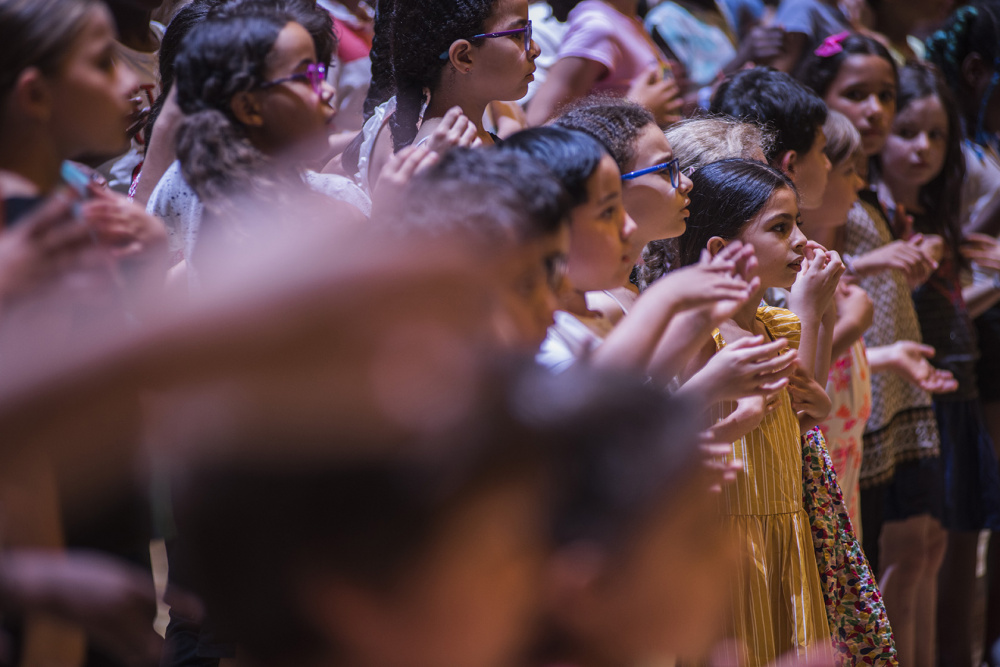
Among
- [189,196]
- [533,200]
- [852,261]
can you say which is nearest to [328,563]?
[533,200]

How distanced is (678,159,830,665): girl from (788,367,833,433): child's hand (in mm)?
23

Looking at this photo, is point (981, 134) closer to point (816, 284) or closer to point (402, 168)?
point (816, 284)

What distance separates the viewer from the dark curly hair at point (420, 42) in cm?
182

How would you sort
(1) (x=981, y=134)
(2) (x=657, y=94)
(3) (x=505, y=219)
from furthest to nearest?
(1) (x=981, y=134) < (2) (x=657, y=94) < (3) (x=505, y=219)

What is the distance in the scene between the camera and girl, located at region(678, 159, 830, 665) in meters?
1.72

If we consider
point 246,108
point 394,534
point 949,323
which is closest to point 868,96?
point 949,323

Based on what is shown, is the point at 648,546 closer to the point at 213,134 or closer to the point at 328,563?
the point at 328,563

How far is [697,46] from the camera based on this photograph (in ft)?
10.6

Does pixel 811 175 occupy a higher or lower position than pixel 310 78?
lower

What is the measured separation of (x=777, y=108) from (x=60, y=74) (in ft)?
5.53

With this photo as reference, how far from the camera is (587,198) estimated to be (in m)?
1.32

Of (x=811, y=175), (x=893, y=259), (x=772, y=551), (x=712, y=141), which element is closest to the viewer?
(x=772, y=551)

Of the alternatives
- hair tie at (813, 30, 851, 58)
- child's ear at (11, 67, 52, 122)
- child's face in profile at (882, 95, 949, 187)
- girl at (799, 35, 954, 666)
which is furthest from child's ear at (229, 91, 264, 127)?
child's face in profile at (882, 95, 949, 187)

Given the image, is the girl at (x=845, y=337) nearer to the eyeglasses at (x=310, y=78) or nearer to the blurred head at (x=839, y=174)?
the blurred head at (x=839, y=174)
